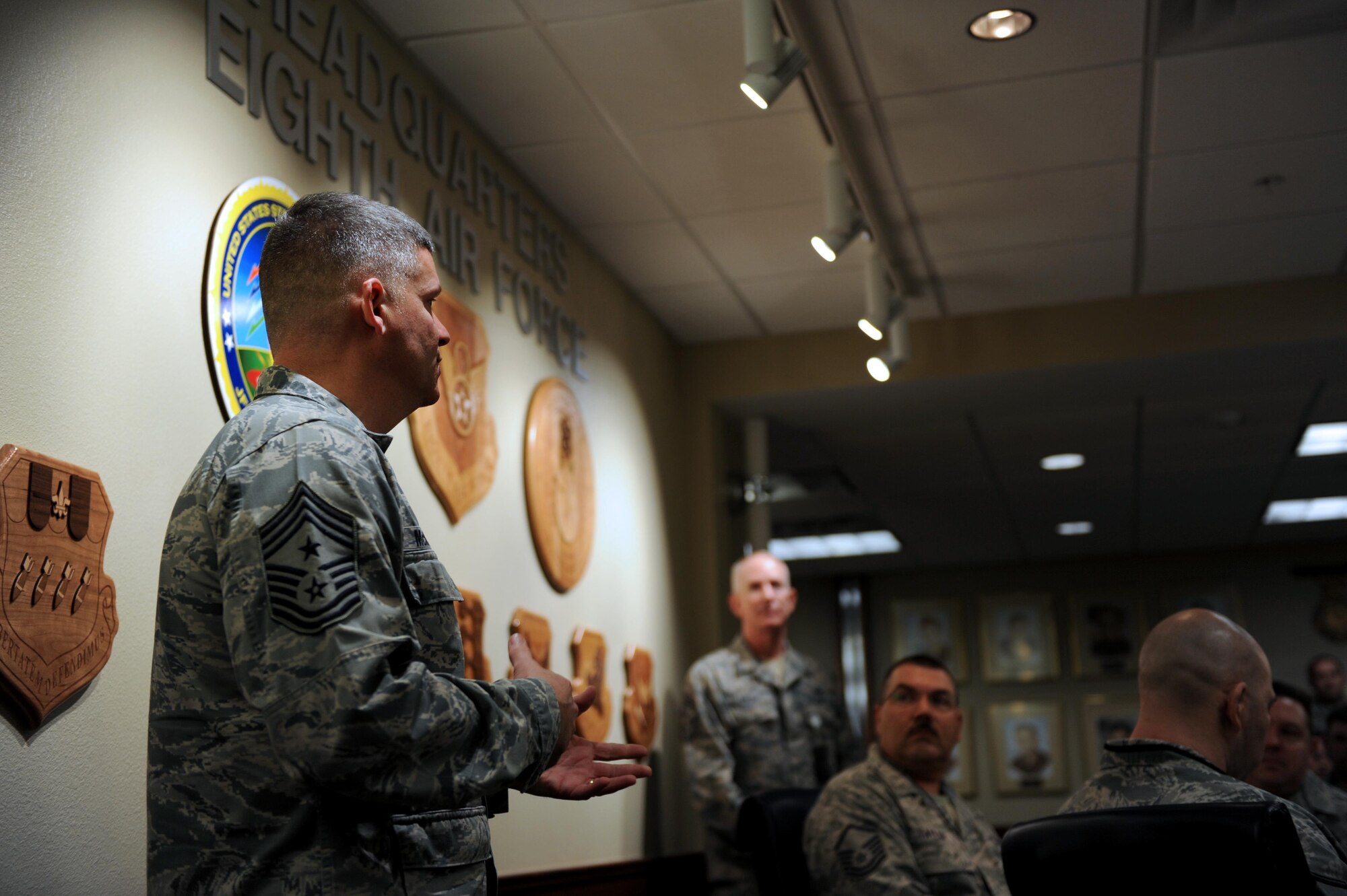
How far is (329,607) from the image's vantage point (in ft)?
3.94

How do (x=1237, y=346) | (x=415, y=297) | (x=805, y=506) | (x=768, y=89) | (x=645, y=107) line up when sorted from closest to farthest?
1. (x=415, y=297)
2. (x=768, y=89)
3. (x=645, y=107)
4. (x=1237, y=346)
5. (x=805, y=506)

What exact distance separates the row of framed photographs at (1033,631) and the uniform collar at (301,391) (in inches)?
357

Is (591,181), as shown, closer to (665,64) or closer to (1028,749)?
(665,64)

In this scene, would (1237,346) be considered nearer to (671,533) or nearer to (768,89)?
(671,533)

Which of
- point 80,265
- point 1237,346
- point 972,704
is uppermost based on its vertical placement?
point 1237,346

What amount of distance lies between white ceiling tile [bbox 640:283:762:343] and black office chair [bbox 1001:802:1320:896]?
11.2 feet

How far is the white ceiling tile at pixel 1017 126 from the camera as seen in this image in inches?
140

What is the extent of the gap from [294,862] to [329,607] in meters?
0.26

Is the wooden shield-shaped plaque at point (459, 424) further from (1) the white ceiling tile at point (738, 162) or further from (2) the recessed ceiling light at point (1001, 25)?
(2) the recessed ceiling light at point (1001, 25)

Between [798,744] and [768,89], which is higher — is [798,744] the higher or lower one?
the lower one

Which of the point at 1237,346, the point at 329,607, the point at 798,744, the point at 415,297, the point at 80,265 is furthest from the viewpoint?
the point at 1237,346

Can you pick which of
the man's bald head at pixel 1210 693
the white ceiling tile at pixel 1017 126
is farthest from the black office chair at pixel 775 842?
the white ceiling tile at pixel 1017 126

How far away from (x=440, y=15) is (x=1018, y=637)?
8.50m

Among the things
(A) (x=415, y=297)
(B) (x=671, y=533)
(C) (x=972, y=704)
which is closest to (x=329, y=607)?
(A) (x=415, y=297)
